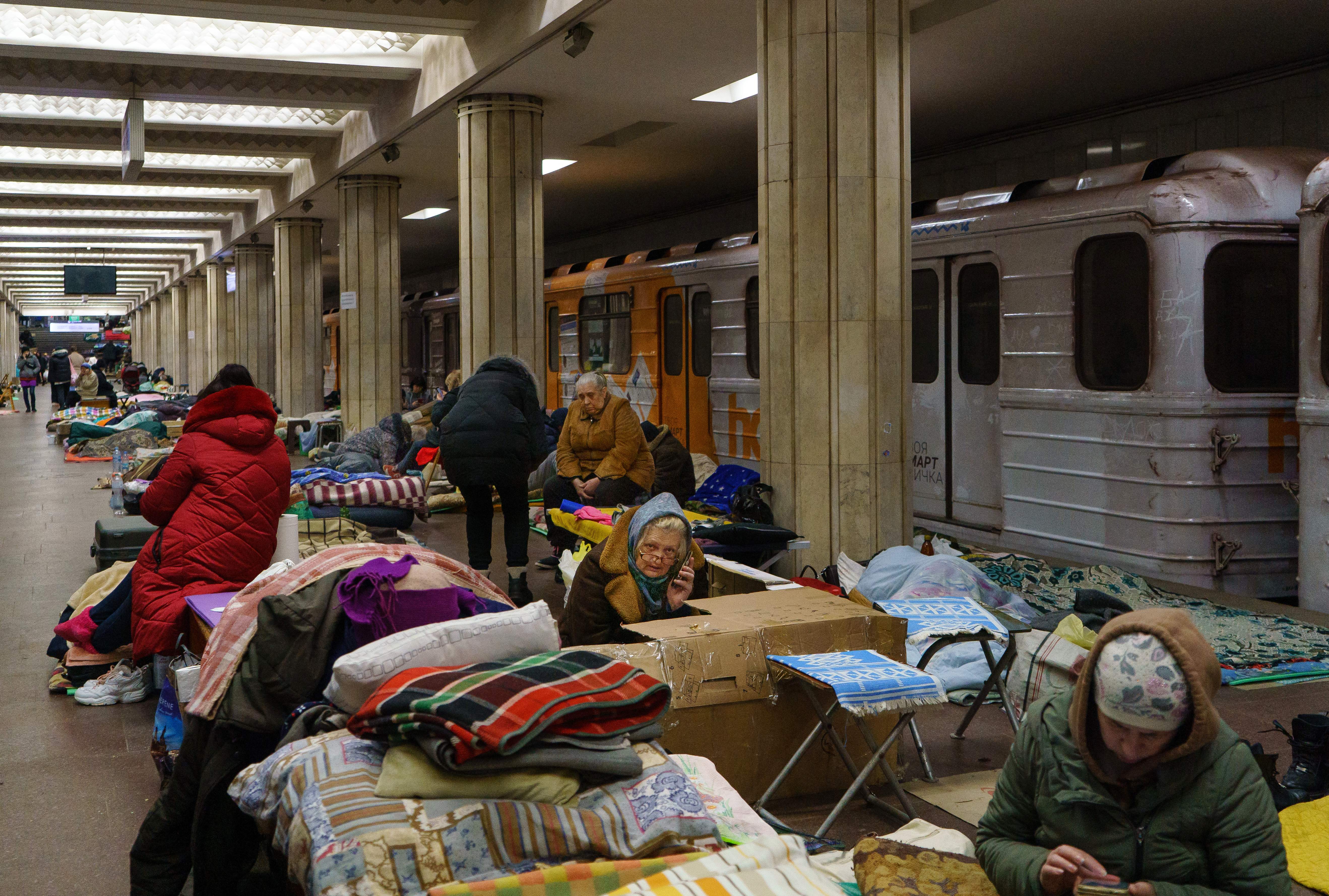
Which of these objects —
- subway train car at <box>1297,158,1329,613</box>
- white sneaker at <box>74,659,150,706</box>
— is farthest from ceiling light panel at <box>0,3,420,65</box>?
subway train car at <box>1297,158,1329,613</box>

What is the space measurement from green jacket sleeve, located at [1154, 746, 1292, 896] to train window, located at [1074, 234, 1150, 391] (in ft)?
20.2

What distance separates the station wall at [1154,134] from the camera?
1160cm

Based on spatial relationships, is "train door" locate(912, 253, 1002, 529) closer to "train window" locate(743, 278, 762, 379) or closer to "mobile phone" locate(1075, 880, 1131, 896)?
"train window" locate(743, 278, 762, 379)

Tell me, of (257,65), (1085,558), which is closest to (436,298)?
(257,65)

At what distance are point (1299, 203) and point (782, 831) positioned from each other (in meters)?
6.47

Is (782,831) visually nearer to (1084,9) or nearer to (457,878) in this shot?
(457,878)

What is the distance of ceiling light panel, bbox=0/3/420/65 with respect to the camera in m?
12.8

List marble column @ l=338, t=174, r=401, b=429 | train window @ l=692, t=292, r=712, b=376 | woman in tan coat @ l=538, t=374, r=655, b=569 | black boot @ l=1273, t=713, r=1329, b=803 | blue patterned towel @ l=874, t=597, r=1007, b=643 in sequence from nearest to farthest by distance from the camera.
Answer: black boot @ l=1273, t=713, r=1329, b=803 < blue patterned towel @ l=874, t=597, r=1007, b=643 < woman in tan coat @ l=538, t=374, r=655, b=569 < train window @ l=692, t=292, r=712, b=376 < marble column @ l=338, t=174, r=401, b=429

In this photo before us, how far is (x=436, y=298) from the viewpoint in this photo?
77.3ft

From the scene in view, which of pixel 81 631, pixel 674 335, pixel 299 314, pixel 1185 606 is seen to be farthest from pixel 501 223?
pixel 299 314

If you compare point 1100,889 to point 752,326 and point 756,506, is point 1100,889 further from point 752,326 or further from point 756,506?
point 752,326

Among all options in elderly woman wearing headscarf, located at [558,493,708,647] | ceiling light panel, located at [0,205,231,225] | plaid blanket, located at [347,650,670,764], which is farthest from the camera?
ceiling light panel, located at [0,205,231,225]

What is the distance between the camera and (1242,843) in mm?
2600

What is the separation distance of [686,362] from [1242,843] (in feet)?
37.9
